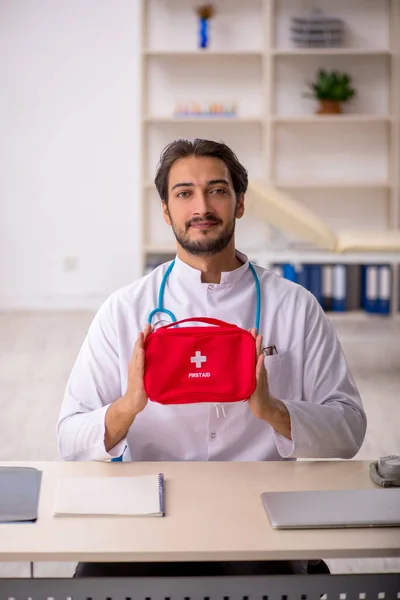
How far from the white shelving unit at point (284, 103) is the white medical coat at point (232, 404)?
406cm

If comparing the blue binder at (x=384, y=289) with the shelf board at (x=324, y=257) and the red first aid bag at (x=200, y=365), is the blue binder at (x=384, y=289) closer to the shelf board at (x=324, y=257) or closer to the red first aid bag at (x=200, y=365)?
the shelf board at (x=324, y=257)

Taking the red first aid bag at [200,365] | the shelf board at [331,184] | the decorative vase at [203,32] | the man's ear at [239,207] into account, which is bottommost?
the red first aid bag at [200,365]

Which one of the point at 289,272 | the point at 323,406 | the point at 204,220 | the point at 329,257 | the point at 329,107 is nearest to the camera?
the point at 323,406

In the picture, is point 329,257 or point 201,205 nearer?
point 201,205

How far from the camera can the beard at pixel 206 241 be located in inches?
70.9

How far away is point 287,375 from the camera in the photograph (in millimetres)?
1811

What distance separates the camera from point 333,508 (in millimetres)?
1335

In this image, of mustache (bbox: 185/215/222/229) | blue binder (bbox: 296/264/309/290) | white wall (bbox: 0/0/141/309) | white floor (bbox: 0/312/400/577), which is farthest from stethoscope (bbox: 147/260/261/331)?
white wall (bbox: 0/0/141/309)

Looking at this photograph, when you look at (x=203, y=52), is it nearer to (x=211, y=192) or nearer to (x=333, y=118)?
(x=333, y=118)

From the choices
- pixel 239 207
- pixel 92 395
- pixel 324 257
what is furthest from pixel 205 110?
pixel 92 395

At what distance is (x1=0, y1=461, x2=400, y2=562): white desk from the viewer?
1.21 metres

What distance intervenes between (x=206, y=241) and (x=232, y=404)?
342mm

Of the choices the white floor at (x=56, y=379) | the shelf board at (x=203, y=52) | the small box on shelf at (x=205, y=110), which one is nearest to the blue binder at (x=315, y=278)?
the white floor at (x=56, y=379)

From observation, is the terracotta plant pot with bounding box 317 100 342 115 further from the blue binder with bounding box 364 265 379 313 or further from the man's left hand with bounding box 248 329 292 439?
the man's left hand with bounding box 248 329 292 439
